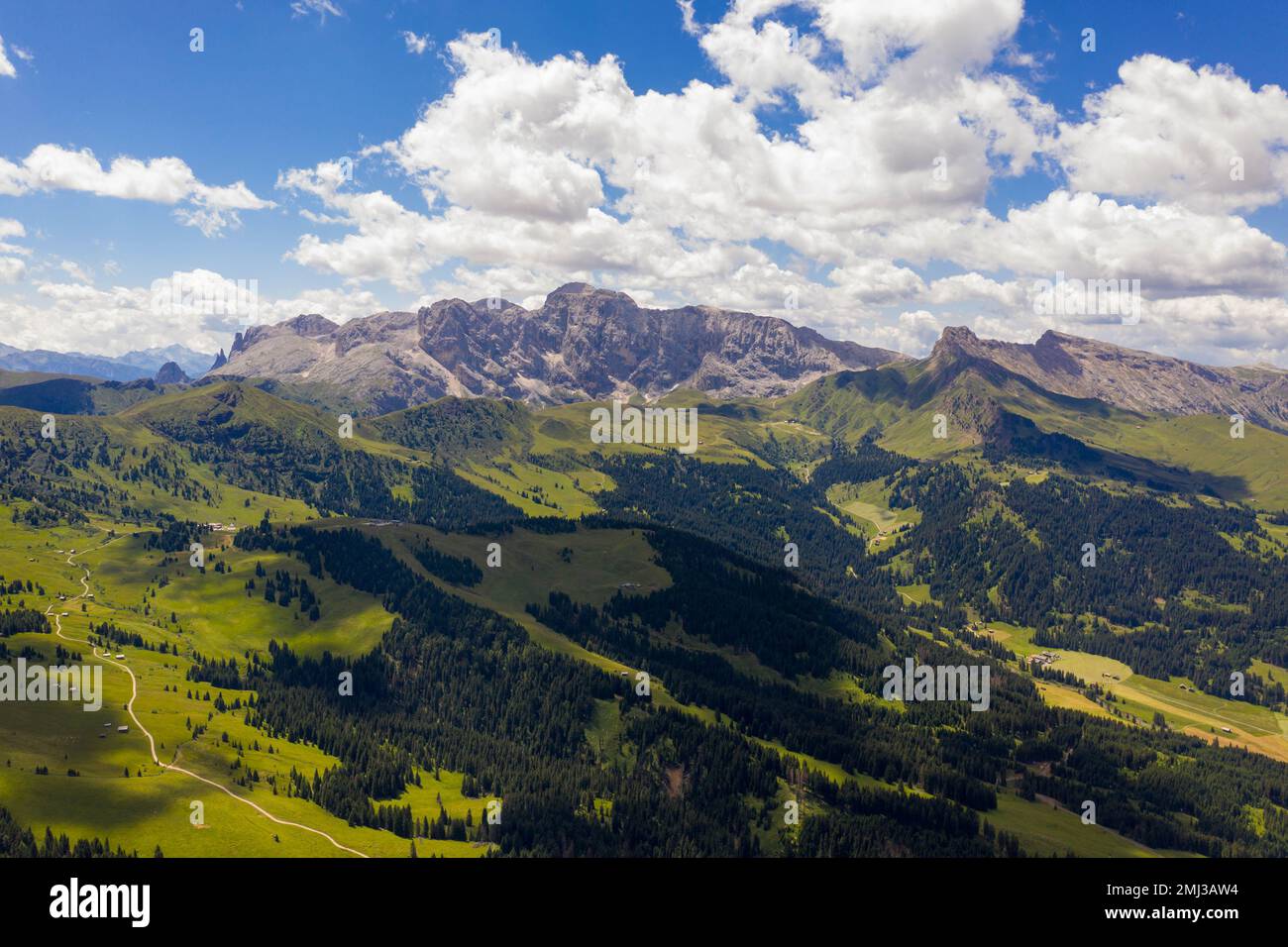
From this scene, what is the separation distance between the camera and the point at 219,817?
158 metres
